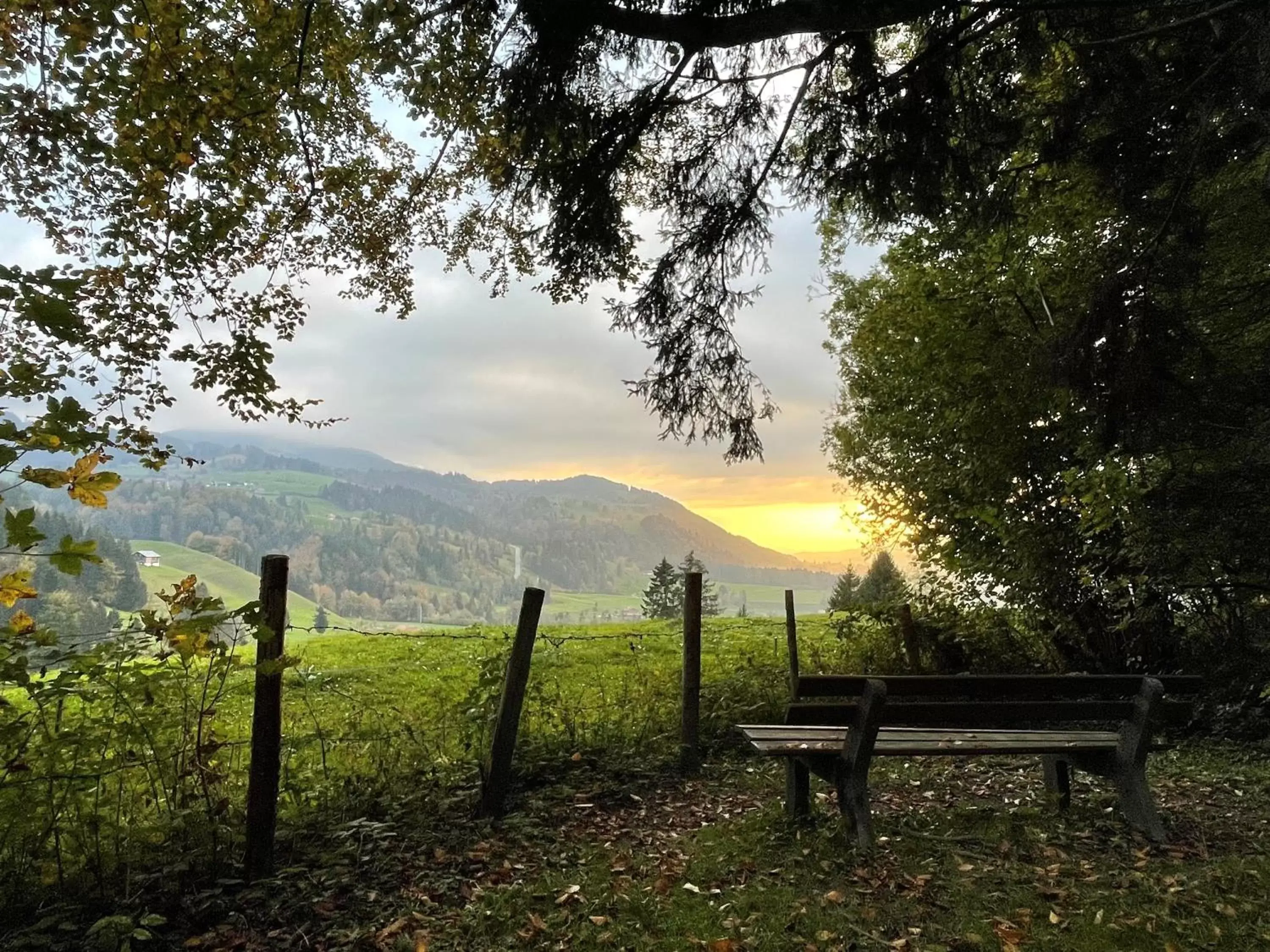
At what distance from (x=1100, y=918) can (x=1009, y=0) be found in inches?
173

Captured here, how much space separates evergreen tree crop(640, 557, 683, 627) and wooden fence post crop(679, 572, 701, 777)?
2263 cm

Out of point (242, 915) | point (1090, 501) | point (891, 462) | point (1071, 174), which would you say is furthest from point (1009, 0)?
point (891, 462)

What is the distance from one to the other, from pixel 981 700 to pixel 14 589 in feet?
Answer: 14.6

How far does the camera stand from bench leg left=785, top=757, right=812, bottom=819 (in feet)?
13.3

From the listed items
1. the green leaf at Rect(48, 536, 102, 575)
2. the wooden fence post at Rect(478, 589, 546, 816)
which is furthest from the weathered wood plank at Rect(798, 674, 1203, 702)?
the green leaf at Rect(48, 536, 102, 575)

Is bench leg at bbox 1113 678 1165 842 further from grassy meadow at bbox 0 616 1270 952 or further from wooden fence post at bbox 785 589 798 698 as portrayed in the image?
wooden fence post at bbox 785 589 798 698

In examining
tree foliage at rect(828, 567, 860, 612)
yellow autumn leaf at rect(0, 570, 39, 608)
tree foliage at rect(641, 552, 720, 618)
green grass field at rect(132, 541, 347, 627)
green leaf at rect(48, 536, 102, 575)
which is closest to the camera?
green leaf at rect(48, 536, 102, 575)

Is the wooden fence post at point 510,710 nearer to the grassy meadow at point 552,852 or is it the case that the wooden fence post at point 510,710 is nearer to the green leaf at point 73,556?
the grassy meadow at point 552,852

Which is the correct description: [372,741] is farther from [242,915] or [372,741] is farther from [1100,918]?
[1100,918]

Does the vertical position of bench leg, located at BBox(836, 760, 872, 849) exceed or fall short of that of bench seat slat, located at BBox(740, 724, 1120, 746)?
it falls short

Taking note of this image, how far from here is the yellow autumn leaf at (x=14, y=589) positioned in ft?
6.07

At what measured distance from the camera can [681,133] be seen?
4969mm

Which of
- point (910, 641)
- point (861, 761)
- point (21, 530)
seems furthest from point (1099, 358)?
point (21, 530)

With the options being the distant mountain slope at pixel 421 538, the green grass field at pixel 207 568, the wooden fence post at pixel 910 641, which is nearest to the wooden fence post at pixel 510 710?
the wooden fence post at pixel 910 641
